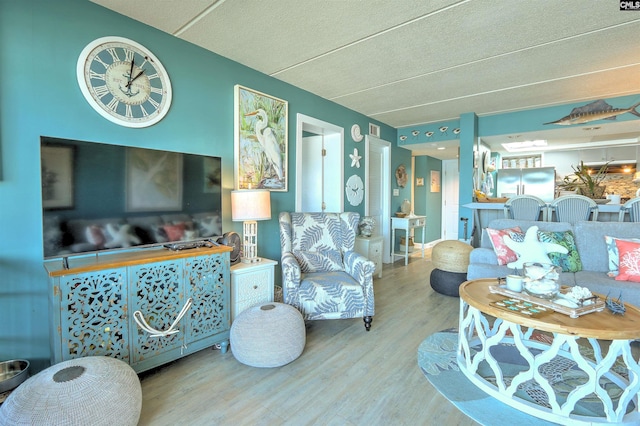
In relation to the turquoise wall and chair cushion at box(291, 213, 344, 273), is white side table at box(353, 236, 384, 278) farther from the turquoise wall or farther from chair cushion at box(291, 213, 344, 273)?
the turquoise wall

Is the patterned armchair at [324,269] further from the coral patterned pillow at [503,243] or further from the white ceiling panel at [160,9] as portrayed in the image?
the white ceiling panel at [160,9]

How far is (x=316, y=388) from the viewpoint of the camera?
1825mm

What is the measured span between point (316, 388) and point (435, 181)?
20.1ft

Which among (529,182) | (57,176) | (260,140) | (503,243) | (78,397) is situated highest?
(260,140)

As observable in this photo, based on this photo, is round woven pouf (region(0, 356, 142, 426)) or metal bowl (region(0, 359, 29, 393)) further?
metal bowl (region(0, 359, 29, 393))

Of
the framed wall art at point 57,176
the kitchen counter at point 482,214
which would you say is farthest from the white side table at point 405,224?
the framed wall art at point 57,176

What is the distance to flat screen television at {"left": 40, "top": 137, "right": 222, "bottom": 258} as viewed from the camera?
5.45ft

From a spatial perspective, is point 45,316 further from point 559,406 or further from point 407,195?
point 407,195

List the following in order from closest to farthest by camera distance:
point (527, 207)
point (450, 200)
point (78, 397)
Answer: point (78, 397)
point (527, 207)
point (450, 200)

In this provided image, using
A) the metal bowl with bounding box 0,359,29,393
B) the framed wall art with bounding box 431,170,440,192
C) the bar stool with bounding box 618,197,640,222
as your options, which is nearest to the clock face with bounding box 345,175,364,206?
the bar stool with bounding box 618,197,640,222

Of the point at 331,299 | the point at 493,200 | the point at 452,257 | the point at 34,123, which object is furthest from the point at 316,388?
the point at 493,200

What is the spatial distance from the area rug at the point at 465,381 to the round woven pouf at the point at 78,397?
1.73 metres

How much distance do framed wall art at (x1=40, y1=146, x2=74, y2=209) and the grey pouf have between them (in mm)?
3626

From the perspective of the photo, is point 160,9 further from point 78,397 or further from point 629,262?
point 629,262
